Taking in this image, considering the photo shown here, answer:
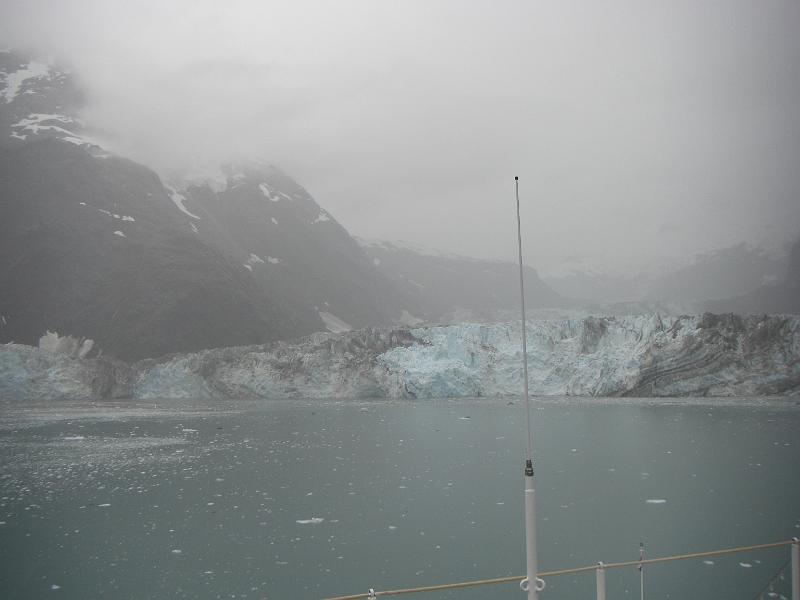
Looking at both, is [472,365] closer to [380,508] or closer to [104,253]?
[380,508]

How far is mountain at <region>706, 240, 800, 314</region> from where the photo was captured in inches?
3209

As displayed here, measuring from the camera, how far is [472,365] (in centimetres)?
3781

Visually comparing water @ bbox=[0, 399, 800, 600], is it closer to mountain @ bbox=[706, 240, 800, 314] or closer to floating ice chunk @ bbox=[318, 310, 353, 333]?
mountain @ bbox=[706, 240, 800, 314]

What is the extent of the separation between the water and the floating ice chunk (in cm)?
8177

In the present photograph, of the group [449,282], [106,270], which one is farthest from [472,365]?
[449,282]

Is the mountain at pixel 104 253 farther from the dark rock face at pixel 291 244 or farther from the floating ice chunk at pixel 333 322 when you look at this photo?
the dark rock face at pixel 291 244

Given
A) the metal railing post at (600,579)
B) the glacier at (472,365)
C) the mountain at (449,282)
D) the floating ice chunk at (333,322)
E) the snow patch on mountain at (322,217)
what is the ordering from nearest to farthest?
the metal railing post at (600,579) → the glacier at (472,365) → the floating ice chunk at (333,322) → the snow patch on mountain at (322,217) → the mountain at (449,282)

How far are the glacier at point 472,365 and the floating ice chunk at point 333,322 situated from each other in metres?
57.3

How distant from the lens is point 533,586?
441cm

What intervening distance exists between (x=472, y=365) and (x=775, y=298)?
72293mm

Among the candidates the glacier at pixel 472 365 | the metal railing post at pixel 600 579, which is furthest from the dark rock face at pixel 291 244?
the metal railing post at pixel 600 579

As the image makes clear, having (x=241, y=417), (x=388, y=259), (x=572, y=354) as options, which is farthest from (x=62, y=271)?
(x=388, y=259)

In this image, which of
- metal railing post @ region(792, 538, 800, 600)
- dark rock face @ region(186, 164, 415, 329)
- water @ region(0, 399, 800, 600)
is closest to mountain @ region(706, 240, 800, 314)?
dark rock face @ region(186, 164, 415, 329)

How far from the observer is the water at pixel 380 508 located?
7.46 m
